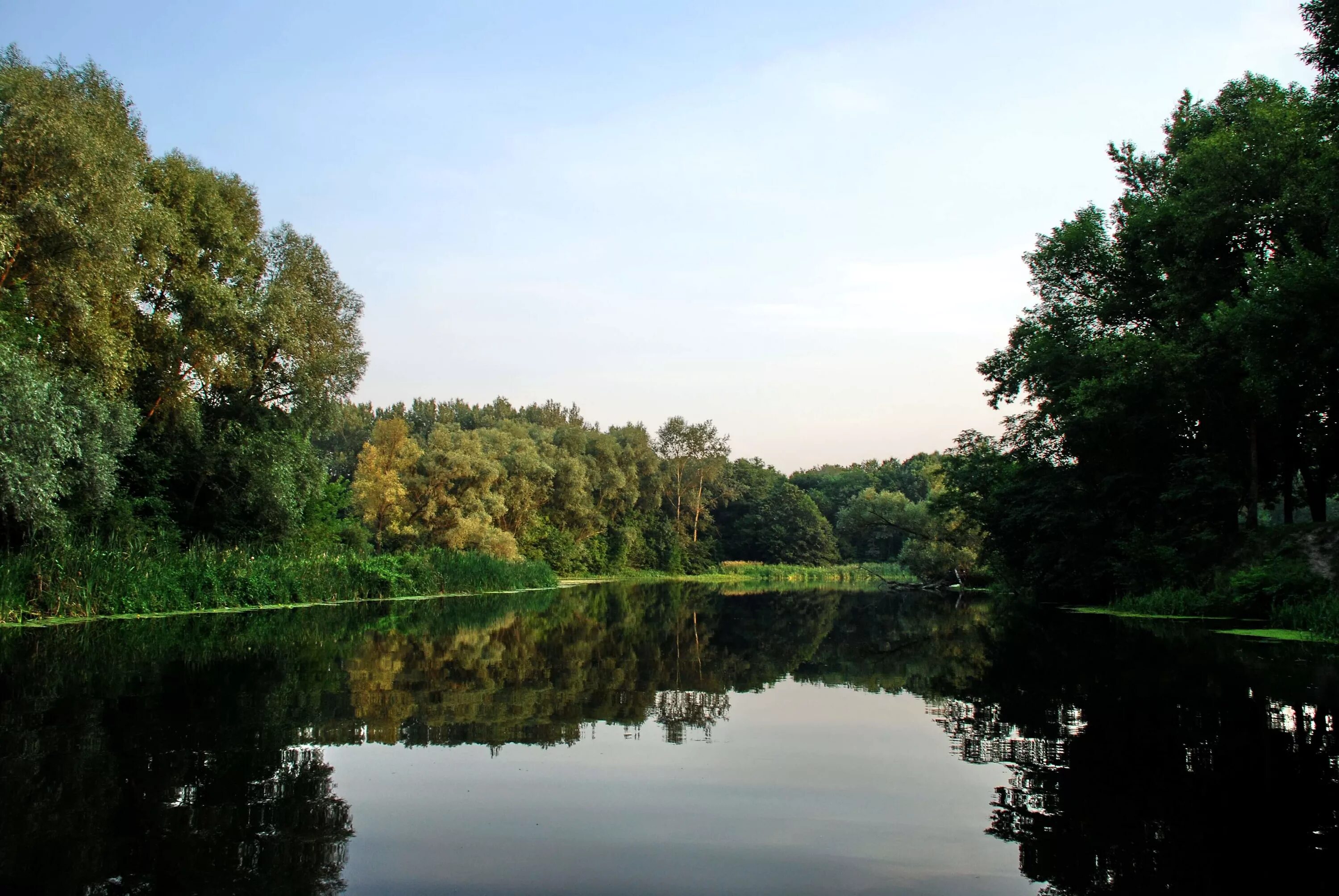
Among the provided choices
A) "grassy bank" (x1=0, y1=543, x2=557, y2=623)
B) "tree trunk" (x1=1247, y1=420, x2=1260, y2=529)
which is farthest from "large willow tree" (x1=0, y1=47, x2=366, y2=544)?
"tree trunk" (x1=1247, y1=420, x2=1260, y2=529)

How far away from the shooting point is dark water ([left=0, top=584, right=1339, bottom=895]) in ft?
14.7

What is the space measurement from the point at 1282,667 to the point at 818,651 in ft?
22.5

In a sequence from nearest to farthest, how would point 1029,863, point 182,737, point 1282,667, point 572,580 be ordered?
point 1029,863
point 182,737
point 1282,667
point 572,580

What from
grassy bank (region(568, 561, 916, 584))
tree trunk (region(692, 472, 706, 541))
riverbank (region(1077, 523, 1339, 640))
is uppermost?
tree trunk (region(692, 472, 706, 541))

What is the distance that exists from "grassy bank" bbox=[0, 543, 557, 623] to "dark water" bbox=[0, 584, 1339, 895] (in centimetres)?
531

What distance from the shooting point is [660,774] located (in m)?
6.65

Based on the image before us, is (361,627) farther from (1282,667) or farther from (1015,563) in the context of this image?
(1015,563)

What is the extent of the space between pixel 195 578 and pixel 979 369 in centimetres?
2638

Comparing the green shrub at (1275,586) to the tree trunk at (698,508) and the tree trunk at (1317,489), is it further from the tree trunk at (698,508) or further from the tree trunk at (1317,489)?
Result: the tree trunk at (698,508)

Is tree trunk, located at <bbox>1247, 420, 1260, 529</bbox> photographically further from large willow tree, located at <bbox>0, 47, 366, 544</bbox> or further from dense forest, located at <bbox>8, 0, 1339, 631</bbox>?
large willow tree, located at <bbox>0, 47, 366, 544</bbox>

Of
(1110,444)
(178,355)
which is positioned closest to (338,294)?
(178,355)

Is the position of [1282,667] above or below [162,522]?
below

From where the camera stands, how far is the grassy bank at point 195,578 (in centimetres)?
1850

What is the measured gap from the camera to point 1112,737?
302 inches
